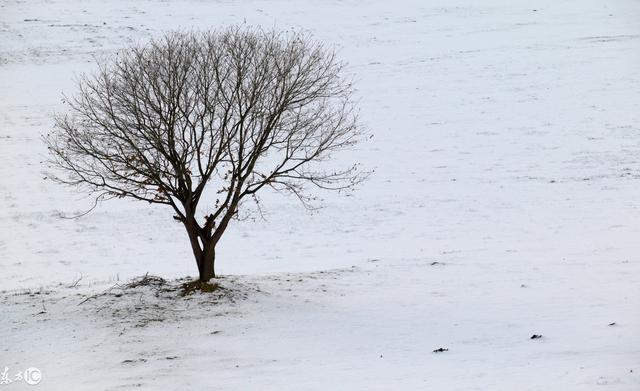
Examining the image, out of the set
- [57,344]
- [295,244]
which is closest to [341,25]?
[295,244]

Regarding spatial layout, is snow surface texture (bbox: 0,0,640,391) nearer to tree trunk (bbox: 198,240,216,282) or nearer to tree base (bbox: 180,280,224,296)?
tree base (bbox: 180,280,224,296)

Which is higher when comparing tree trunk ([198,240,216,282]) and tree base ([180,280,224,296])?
tree trunk ([198,240,216,282])

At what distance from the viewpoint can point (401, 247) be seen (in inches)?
803

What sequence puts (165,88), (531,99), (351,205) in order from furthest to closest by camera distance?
(531,99) → (351,205) → (165,88)

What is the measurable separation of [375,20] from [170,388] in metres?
46.2

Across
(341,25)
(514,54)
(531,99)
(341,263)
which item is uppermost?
(341,25)

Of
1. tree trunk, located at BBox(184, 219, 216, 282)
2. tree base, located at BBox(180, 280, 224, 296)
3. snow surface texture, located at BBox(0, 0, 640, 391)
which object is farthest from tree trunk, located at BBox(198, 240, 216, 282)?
snow surface texture, located at BBox(0, 0, 640, 391)

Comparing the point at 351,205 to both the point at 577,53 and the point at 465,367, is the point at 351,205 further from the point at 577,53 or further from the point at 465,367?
the point at 577,53

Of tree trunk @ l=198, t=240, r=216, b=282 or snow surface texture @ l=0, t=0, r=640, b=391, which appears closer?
snow surface texture @ l=0, t=0, r=640, b=391

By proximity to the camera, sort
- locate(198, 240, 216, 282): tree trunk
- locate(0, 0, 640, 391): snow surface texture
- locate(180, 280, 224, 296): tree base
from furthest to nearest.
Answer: locate(198, 240, 216, 282): tree trunk, locate(180, 280, 224, 296): tree base, locate(0, 0, 640, 391): snow surface texture

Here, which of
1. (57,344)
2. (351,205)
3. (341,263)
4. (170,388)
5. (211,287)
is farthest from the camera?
(351,205)

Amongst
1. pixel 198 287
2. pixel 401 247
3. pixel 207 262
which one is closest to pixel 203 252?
pixel 207 262

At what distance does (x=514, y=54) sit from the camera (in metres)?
43.2

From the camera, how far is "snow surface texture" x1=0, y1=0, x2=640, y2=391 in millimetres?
11297
